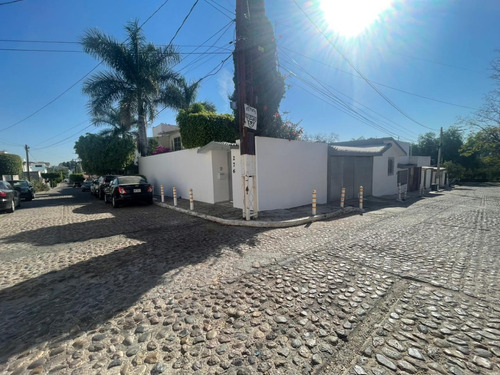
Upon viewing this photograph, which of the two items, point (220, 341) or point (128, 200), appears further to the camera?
point (128, 200)

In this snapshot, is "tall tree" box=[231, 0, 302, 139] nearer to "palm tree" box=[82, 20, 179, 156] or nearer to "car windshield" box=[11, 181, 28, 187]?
"palm tree" box=[82, 20, 179, 156]

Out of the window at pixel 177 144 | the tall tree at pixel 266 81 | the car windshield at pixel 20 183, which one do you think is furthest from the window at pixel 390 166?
the car windshield at pixel 20 183

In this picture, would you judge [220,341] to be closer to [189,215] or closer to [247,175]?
[247,175]

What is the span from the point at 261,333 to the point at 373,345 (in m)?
1.16

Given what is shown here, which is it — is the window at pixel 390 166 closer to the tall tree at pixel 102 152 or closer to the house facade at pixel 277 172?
the house facade at pixel 277 172

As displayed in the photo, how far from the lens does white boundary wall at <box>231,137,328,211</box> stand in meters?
9.01

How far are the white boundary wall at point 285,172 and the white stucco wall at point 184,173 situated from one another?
2.01 meters

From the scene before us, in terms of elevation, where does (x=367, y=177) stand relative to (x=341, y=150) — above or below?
below

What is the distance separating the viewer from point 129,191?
437 inches

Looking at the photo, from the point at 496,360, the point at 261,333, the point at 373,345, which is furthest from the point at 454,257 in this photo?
the point at 261,333

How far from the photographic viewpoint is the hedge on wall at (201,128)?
12.4 metres

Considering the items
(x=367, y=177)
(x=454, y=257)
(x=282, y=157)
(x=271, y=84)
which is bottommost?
(x=454, y=257)

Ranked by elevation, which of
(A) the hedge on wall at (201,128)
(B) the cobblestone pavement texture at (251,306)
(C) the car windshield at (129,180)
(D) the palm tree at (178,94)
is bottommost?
(B) the cobblestone pavement texture at (251,306)

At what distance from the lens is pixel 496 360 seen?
210cm
